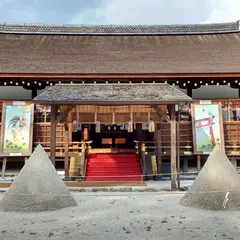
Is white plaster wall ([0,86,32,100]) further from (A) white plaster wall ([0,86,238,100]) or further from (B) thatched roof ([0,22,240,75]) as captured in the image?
(B) thatched roof ([0,22,240,75])

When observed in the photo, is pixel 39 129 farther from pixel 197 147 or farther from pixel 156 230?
pixel 156 230

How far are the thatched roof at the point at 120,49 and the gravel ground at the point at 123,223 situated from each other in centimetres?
531

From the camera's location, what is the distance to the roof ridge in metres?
14.7

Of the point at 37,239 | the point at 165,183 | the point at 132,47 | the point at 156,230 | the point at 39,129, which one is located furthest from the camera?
the point at 132,47

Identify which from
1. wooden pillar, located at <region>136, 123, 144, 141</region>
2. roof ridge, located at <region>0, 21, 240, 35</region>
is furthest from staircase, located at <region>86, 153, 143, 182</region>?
roof ridge, located at <region>0, 21, 240, 35</region>

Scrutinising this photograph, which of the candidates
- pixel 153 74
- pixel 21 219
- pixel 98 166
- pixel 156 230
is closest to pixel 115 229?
pixel 156 230

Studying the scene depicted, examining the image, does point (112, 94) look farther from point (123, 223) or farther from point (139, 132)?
point (123, 223)

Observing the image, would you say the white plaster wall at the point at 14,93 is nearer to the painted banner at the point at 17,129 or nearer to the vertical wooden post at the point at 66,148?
the painted banner at the point at 17,129

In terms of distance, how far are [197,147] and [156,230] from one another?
611 cm

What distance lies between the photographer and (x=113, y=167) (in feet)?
31.3

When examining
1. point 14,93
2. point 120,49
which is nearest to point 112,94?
point 14,93

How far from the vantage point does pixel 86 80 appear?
9.62m

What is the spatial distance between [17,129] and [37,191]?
4750 millimetres

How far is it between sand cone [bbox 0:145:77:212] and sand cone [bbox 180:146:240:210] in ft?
8.89
